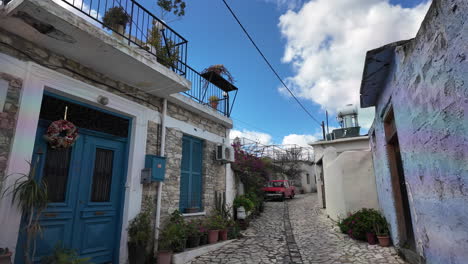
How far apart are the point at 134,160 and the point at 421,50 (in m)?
4.90

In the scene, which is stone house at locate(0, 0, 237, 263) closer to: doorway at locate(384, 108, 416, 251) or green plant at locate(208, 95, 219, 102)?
green plant at locate(208, 95, 219, 102)

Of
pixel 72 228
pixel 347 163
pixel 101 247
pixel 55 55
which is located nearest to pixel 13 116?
pixel 55 55

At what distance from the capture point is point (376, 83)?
5223 millimetres

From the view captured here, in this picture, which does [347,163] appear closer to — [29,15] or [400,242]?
[400,242]

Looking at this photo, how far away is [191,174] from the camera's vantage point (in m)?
7.05

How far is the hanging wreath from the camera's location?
4016 millimetres

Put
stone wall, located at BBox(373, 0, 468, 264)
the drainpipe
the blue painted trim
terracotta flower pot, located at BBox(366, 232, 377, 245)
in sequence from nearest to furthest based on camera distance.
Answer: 1. stone wall, located at BBox(373, 0, 468, 264)
2. the blue painted trim
3. the drainpipe
4. terracotta flower pot, located at BBox(366, 232, 377, 245)

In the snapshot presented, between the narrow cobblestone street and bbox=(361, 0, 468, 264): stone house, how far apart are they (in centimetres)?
97

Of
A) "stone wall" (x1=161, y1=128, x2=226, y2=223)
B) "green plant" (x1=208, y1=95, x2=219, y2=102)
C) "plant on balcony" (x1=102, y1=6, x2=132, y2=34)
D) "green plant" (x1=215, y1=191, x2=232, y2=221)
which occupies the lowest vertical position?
"green plant" (x1=215, y1=191, x2=232, y2=221)

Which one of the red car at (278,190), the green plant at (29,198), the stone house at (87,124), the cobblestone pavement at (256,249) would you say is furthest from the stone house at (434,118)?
the red car at (278,190)

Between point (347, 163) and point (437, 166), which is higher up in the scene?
point (347, 163)

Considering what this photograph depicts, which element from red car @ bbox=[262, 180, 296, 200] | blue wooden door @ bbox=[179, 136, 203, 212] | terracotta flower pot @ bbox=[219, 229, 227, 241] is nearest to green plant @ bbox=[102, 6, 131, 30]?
blue wooden door @ bbox=[179, 136, 203, 212]

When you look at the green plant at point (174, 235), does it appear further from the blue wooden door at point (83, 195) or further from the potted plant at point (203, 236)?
the blue wooden door at point (83, 195)

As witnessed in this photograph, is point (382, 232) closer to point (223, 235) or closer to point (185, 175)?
point (223, 235)
